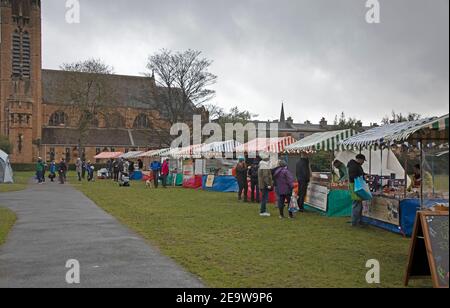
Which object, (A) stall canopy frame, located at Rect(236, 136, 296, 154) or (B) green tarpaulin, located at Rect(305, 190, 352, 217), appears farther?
(A) stall canopy frame, located at Rect(236, 136, 296, 154)

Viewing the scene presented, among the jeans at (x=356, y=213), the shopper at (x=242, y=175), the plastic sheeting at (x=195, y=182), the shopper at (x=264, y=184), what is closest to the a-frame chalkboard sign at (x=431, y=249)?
the jeans at (x=356, y=213)

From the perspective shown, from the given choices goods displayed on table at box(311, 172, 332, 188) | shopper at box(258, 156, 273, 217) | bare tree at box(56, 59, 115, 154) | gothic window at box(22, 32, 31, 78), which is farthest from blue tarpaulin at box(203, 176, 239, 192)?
gothic window at box(22, 32, 31, 78)

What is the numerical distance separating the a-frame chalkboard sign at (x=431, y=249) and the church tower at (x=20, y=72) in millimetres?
76850

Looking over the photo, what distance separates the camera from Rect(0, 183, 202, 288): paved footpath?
264 inches

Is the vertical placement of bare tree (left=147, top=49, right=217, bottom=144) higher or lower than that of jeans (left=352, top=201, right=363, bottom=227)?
higher

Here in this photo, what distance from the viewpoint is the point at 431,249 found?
621cm

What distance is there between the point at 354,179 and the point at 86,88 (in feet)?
164

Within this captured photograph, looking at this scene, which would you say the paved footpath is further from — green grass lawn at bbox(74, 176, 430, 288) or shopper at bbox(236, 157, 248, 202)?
shopper at bbox(236, 157, 248, 202)

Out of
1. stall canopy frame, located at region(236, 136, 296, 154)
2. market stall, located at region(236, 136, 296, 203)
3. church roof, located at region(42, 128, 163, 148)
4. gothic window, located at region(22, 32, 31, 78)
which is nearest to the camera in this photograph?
market stall, located at region(236, 136, 296, 203)

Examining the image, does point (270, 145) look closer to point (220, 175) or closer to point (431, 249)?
point (220, 175)

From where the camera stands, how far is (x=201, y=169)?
33.5 meters

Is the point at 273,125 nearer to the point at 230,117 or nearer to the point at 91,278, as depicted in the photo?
the point at 230,117

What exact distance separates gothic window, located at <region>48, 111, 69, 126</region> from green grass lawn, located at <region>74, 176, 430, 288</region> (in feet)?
253

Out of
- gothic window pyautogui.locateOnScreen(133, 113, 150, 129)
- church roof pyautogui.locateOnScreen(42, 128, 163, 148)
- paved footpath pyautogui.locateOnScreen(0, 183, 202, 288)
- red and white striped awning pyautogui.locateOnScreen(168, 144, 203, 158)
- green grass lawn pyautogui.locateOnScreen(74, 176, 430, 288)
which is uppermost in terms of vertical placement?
gothic window pyautogui.locateOnScreen(133, 113, 150, 129)
